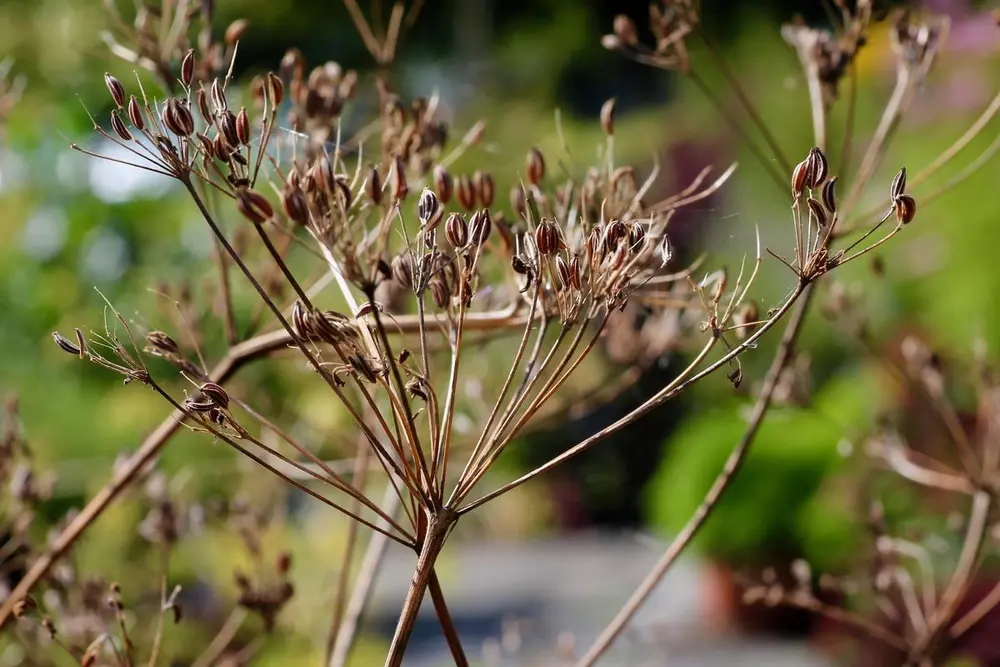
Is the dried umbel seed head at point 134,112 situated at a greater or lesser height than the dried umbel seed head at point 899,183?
lesser

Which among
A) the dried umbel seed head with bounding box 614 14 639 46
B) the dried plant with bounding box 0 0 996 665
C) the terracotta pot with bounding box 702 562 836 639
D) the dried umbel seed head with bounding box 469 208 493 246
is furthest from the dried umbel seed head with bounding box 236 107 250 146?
the terracotta pot with bounding box 702 562 836 639

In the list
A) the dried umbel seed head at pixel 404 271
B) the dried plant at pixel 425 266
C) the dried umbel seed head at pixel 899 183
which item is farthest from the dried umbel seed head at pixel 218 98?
the dried umbel seed head at pixel 899 183

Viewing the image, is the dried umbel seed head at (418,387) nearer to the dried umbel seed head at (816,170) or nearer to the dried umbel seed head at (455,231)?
the dried umbel seed head at (455,231)

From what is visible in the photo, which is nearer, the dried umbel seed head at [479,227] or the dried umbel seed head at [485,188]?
the dried umbel seed head at [479,227]

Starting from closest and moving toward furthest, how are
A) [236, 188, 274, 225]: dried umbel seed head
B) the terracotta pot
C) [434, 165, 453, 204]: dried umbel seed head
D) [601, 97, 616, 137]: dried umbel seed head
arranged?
[236, 188, 274, 225]: dried umbel seed head, [434, 165, 453, 204]: dried umbel seed head, [601, 97, 616, 137]: dried umbel seed head, the terracotta pot

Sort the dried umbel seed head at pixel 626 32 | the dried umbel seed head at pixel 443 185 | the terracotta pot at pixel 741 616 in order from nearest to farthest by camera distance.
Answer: the dried umbel seed head at pixel 443 185 → the dried umbel seed head at pixel 626 32 → the terracotta pot at pixel 741 616

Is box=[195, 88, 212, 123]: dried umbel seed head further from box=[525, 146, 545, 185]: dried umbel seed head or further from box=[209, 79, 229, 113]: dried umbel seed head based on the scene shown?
box=[525, 146, 545, 185]: dried umbel seed head

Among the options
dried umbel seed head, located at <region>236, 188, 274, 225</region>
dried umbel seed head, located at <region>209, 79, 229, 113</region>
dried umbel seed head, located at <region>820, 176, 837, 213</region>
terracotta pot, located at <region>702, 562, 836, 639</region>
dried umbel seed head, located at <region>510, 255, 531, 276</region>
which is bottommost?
dried umbel seed head, located at <region>236, 188, 274, 225</region>
